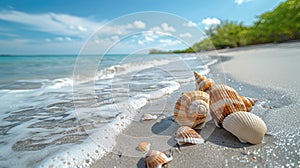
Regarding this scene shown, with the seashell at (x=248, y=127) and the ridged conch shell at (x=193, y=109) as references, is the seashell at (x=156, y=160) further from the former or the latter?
the seashell at (x=248, y=127)

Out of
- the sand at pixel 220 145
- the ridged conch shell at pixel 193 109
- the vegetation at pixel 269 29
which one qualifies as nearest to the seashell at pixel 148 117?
the sand at pixel 220 145

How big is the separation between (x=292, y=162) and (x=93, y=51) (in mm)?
2123

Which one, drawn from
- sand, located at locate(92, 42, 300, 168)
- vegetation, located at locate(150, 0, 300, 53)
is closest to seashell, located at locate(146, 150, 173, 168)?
sand, located at locate(92, 42, 300, 168)

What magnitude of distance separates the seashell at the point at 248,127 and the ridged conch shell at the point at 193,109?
0.25 meters

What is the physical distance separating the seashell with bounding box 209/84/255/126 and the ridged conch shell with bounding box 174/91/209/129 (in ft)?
0.34

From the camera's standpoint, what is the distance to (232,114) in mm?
1290

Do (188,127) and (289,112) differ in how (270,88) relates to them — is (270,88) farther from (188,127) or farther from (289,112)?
(188,127)

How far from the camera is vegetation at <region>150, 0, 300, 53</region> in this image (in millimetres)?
18734

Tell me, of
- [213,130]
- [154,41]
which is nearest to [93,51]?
[154,41]

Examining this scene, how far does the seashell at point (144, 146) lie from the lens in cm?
132

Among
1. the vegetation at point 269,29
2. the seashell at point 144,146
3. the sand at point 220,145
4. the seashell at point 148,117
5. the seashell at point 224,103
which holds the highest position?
the vegetation at point 269,29

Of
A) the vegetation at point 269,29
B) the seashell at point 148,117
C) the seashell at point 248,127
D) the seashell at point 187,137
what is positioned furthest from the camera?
the vegetation at point 269,29

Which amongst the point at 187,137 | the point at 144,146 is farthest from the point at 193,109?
the point at 144,146

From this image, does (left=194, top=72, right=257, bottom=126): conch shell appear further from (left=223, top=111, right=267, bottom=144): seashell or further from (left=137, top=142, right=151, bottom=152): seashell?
(left=137, top=142, right=151, bottom=152): seashell
